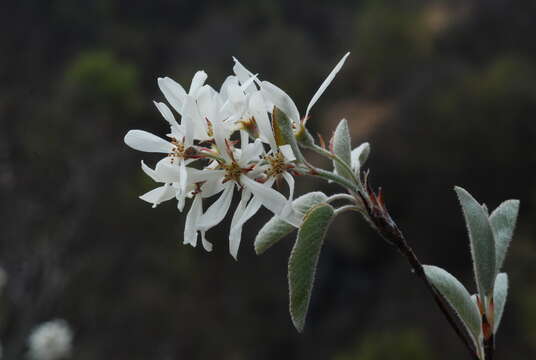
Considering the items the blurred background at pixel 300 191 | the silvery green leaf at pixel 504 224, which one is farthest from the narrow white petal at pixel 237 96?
the blurred background at pixel 300 191

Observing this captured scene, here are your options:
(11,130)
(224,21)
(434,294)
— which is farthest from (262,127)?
(224,21)

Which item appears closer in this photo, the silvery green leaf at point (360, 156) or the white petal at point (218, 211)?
the white petal at point (218, 211)

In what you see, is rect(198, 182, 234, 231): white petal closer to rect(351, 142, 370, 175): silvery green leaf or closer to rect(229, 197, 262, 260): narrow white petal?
rect(229, 197, 262, 260): narrow white petal

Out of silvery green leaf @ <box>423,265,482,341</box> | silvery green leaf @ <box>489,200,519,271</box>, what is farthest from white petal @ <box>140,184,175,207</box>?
silvery green leaf @ <box>489,200,519,271</box>

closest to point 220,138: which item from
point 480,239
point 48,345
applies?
point 480,239

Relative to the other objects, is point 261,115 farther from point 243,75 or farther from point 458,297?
point 458,297

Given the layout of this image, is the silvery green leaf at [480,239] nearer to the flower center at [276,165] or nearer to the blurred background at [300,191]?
the flower center at [276,165]

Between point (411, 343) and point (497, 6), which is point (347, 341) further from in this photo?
point (497, 6)
